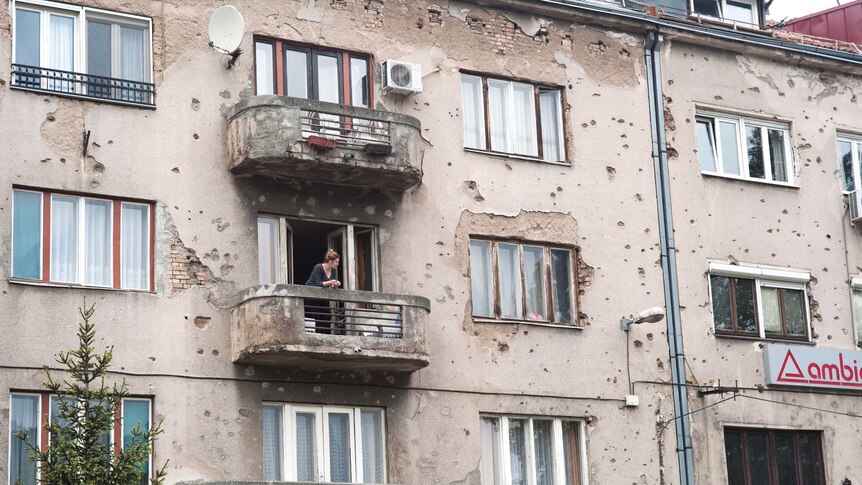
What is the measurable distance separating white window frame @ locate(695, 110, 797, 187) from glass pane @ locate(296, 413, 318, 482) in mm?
8945

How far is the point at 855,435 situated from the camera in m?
26.6

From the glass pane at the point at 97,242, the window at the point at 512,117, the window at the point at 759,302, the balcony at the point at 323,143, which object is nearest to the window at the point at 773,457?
the window at the point at 759,302

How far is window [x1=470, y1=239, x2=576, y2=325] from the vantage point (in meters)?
24.3

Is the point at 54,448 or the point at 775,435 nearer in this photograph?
the point at 54,448

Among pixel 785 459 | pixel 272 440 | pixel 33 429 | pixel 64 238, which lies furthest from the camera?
pixel 785 459

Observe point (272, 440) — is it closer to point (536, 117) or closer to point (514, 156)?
point (514, 156)

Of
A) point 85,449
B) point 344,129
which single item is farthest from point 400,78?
point 85,449

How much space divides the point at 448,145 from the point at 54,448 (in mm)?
9083

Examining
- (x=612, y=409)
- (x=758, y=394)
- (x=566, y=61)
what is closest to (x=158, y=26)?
(x=566, y=61)

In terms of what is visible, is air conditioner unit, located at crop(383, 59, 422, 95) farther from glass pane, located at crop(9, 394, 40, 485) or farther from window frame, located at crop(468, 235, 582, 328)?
glass pane, located at crop(9, 394, 40, 485)

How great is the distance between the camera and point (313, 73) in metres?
23.7

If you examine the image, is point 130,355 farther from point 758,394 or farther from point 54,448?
point 758,394

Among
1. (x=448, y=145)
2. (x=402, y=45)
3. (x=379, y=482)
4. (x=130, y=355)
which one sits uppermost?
(x=402, y=45)

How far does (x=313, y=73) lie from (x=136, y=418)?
6277 millimetres
